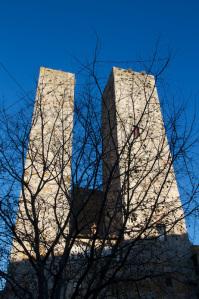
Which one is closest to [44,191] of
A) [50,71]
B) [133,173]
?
[133,173]

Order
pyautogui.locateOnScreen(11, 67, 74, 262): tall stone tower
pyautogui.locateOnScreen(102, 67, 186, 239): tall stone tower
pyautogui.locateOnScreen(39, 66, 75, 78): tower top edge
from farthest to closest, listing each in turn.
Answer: pyautogui.locateOnScreen(39, 66, 75, 78): tower top edge
pyautogui.locateOnScreen(11, 67, 74, 262): tall stone tower
pyautogui.locateOnScreen(102, 67, 186, 239): tall stone tower

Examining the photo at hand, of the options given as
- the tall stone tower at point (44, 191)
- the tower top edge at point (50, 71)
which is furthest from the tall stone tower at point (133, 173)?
the tower top edge at point (50, 71)

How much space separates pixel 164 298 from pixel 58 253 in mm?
3350

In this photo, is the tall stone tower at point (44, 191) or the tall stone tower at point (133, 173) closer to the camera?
the tall stone tower at point (133, 173)

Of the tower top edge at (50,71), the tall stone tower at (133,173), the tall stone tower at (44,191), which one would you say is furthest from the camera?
the tower top edge at (50,71)

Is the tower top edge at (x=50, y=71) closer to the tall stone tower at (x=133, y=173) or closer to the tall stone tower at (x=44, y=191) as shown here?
the tall stone tower at (x=44, y=191)

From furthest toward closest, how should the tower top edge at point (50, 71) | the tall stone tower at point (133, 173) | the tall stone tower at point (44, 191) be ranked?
the tower top edge at point (50, 71), the tall stone tower at point (44, 191), the tall stone tower at point (133, 173)

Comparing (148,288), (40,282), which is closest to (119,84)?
(148,288)

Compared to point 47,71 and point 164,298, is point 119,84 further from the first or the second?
point 164,298

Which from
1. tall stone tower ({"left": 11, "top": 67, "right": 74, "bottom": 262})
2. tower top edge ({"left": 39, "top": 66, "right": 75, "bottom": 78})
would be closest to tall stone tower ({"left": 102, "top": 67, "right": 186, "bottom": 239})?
tall stone tower ({"left": 11, "top": 67, "right": 74, "bottom": 262})

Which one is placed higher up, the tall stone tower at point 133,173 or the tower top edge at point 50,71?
the tower top edge at point 50,71

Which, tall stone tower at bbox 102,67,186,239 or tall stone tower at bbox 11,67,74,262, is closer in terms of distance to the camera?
tall stone tower at bbox 102,67,186,239

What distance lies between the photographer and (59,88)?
16.0 metres

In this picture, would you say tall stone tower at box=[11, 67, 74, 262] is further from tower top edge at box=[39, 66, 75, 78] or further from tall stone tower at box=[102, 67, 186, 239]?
tower top edge at box=[39, 66, 75, 78]
